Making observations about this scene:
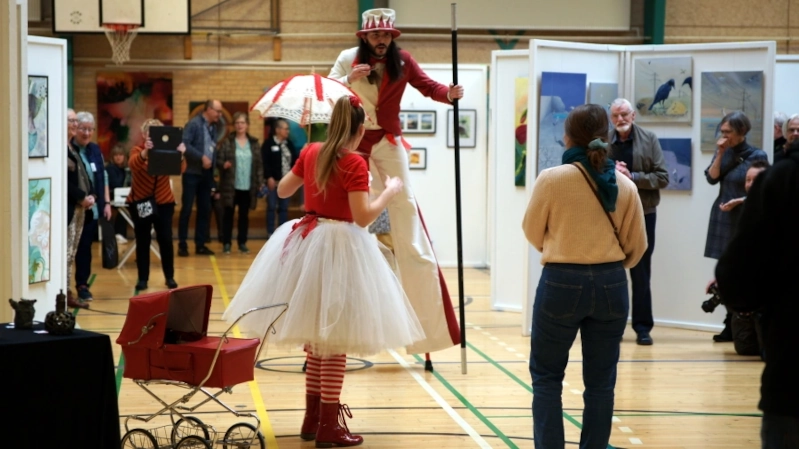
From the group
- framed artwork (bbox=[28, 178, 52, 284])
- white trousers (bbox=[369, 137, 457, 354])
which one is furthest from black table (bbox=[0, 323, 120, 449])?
framed artwork (bbox=[28, 178, 52, 284])

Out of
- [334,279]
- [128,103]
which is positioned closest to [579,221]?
[334,279]

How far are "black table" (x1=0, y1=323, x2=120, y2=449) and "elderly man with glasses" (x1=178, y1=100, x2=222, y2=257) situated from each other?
9.13m

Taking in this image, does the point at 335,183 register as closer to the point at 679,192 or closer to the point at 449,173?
the point at 679,192

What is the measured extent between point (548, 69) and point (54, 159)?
3668 millimetres

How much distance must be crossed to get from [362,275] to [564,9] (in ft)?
38.5

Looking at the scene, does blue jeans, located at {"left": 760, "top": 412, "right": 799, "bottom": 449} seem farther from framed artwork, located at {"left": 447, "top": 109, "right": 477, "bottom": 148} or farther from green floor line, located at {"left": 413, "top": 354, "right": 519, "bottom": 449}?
framed artwork, located at {"left": 447, "top": 109, "right": 477, "bottom": 148}

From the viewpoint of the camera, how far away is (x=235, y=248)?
14320mm

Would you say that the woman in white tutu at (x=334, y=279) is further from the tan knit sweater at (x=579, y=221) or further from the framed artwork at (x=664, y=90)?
the framed artwork at (x=664, y=90)

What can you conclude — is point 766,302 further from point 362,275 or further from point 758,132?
point 758,132

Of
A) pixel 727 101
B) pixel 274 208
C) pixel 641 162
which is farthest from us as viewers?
pixel 274 208

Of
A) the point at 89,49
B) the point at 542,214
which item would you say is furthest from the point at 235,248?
the point at 542,214

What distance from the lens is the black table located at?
3.17 m

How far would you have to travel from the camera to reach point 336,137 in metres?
4.41

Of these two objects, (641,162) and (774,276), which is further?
(641,162)
